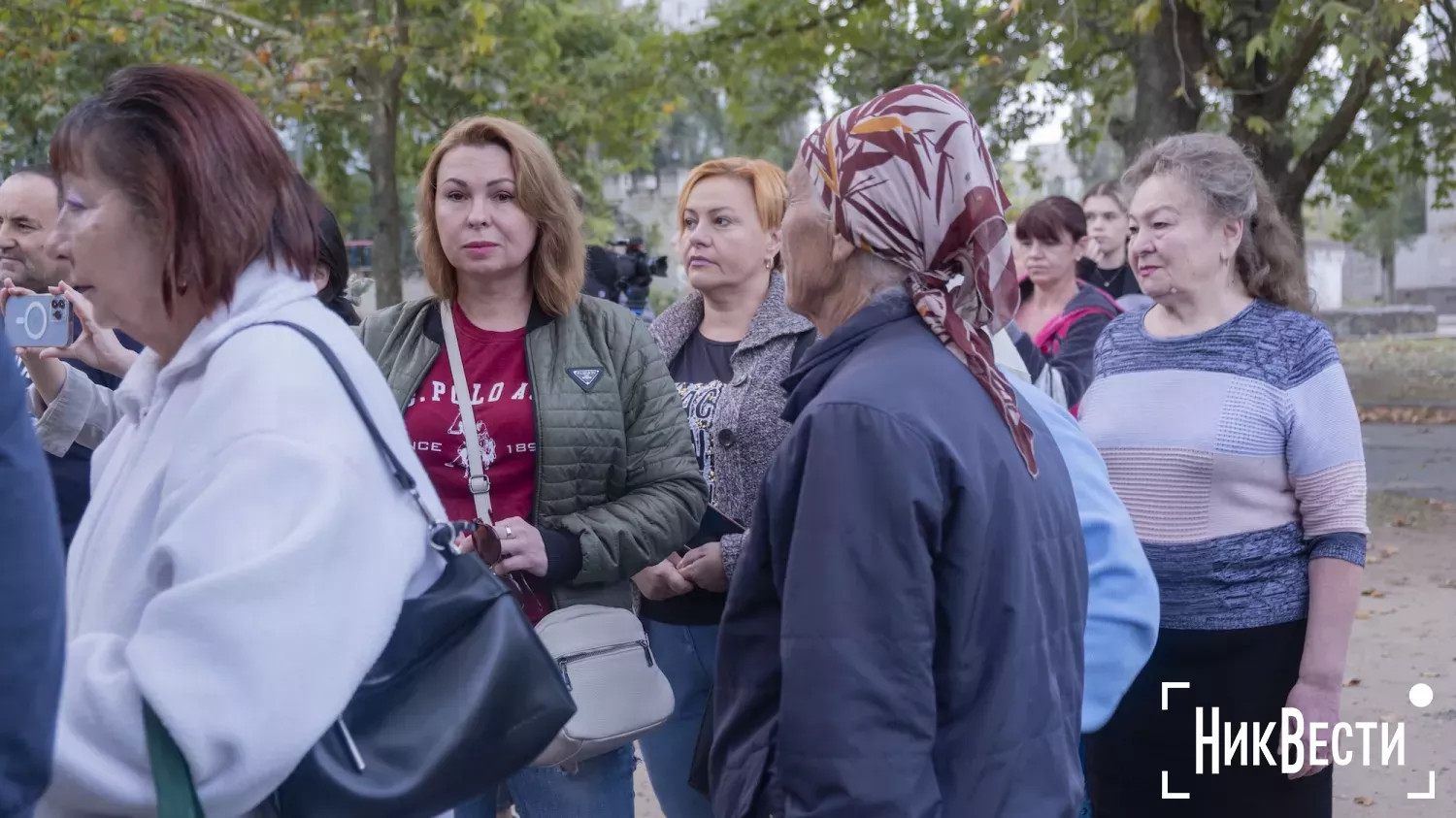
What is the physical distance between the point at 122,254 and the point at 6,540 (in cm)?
57

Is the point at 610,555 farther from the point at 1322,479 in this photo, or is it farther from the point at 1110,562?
the point at 1322,479

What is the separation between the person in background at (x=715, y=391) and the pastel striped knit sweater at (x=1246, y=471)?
898mm

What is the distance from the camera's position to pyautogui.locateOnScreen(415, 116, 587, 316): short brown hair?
3123mm

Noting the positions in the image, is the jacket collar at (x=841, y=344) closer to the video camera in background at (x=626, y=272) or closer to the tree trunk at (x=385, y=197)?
the video camera in background at (x=626, y=272)

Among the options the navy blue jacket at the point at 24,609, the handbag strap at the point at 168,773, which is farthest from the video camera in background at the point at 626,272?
the navy blue jacket at the point at 24,609

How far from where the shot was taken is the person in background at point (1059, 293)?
451cm

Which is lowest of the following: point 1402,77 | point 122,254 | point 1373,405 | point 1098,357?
point 1373,405

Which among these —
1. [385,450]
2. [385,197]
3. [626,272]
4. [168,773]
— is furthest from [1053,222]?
[385,197]

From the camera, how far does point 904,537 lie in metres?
1.68

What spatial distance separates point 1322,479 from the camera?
9.81 feet

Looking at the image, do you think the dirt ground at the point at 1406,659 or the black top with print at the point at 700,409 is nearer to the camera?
the black top with print at the point at 700,409

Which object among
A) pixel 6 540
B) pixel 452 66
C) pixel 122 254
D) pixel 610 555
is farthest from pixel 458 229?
pixel 452 66

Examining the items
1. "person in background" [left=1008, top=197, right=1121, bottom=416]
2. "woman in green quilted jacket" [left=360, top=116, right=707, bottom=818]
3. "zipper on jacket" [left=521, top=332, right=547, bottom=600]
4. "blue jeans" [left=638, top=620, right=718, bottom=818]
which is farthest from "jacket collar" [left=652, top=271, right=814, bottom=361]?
"person in background" [left=1008, top=197, right=1121, bottom=416]

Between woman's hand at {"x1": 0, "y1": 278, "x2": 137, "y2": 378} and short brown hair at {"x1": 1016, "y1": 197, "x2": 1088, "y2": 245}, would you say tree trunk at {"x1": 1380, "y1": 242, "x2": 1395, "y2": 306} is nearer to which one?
short brown hair at {"x1": 1016, "y1": 197, "x2": 1088, "y2": 245}
